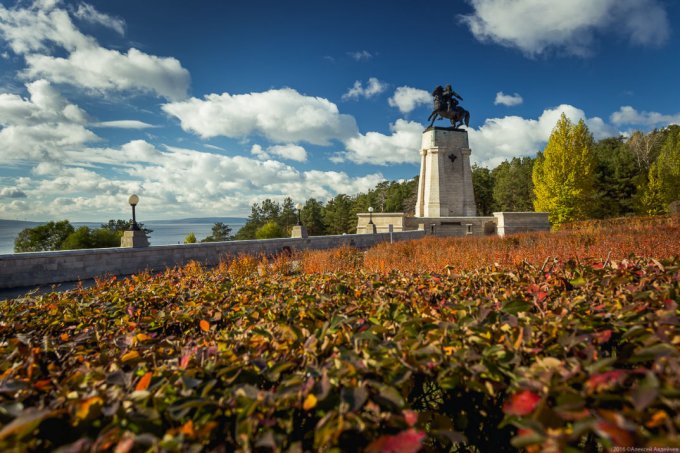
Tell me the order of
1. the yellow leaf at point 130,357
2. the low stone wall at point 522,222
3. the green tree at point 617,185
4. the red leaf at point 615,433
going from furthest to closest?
the green tree at point 617,185, the low stone wall at point 522,222, the yellow leaf at point 130,357, the red leaf at point 615,433

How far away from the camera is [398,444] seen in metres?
0.87

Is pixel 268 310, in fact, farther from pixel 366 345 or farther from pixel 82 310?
pixel 82 310

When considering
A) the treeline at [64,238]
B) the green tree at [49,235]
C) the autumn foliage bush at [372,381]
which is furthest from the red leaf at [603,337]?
the green tree at [49,235]

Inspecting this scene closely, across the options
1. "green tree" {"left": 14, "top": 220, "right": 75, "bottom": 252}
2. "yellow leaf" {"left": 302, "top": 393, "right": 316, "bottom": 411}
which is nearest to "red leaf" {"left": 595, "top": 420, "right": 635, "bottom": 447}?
"yellow leaf" {"left": 302, "top": 393, "right": 316, "bottom": 411}

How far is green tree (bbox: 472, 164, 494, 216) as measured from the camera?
5703 cm

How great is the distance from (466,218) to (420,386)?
1001 inches

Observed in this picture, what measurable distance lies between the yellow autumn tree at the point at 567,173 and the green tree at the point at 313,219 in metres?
43.2

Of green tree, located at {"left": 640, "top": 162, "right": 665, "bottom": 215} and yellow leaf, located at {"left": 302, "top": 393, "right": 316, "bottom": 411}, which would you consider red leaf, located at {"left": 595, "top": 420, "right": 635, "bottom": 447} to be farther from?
green tree, located at {"left": 640, "top": 162, "right": 665, "bottom": 215}

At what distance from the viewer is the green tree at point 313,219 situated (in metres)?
65.8

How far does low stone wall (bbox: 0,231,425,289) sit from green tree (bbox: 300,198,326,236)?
166 ft

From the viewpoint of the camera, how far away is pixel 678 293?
6.24 ft

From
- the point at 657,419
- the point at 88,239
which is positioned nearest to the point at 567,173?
the point at 657,419

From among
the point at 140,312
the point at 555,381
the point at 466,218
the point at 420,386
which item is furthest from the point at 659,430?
the point at 466,218

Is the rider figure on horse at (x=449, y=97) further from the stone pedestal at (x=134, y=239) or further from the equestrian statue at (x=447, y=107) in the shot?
the stone pedestal at (x=134, y=239)
